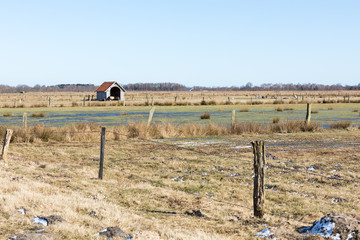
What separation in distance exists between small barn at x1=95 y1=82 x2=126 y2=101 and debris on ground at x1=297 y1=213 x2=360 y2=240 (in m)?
53.8

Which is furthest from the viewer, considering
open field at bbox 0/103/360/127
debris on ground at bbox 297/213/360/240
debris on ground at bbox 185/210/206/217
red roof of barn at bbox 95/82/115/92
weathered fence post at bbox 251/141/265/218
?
red roof of barn at bbox 95/82/115/92

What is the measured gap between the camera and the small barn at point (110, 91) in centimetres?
5928

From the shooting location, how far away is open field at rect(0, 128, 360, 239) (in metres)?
7.11

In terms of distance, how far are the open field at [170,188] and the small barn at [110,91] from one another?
41715mm

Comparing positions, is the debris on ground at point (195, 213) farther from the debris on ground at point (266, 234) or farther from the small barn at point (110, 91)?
the small barn at point (110, 91)

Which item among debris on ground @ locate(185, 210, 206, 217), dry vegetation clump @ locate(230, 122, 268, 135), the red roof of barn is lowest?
debris on ground @ locate(185, 210, 206, 217)

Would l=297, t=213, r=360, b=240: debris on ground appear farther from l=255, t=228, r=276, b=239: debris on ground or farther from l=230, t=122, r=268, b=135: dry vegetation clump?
l=230, t=122, r=268, b=135: dry vegetation clump

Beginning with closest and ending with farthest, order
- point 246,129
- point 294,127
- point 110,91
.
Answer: point 246,129
point 294,127
point 110,91

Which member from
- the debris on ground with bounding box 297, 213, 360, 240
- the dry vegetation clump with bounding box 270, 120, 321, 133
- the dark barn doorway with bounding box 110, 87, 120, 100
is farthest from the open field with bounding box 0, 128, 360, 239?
the dark barn doorway with bounding box 110, 87, 120, 100

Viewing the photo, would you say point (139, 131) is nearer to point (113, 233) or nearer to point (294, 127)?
point (294, 127)

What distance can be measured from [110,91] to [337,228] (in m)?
56.4

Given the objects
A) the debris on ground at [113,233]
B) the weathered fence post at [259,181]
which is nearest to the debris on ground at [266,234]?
the weathered fence post at [259,181]

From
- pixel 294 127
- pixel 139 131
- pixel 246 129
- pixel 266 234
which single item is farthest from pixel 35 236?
pixel 294 127

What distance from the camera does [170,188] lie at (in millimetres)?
10695
